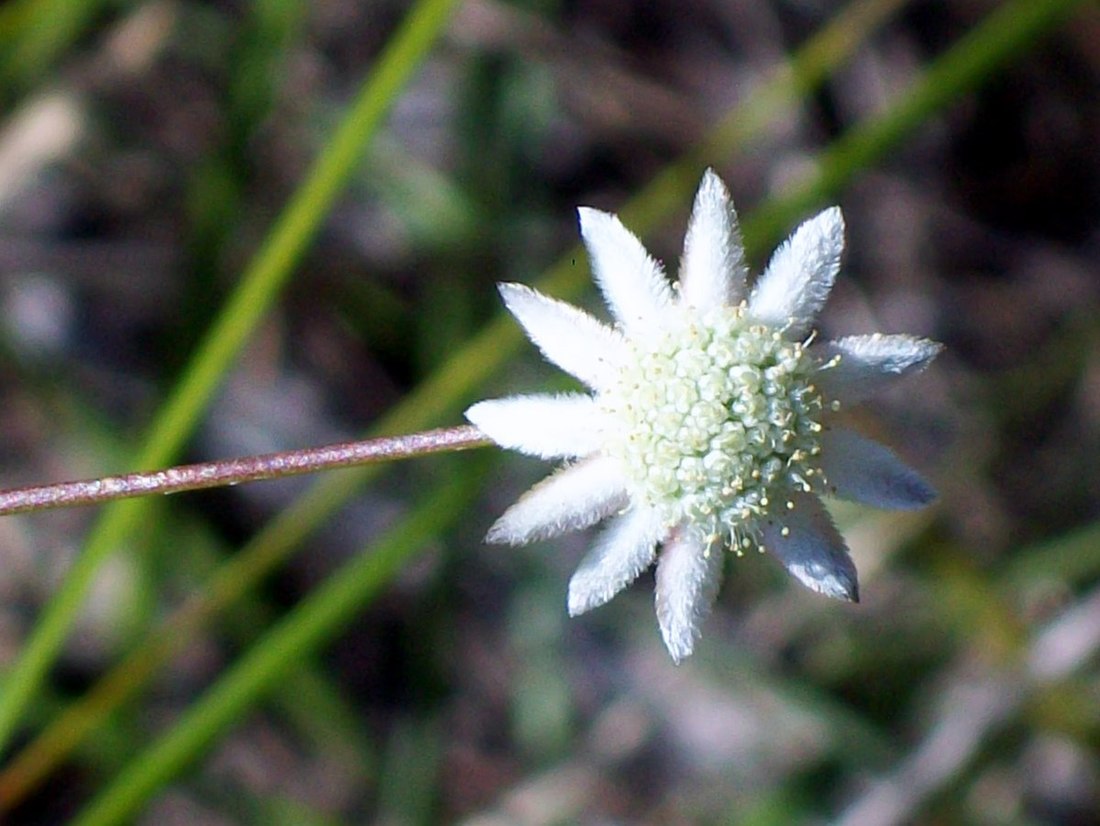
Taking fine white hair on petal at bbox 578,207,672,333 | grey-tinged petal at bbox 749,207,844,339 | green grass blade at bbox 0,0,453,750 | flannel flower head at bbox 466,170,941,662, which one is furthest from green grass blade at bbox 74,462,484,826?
grey-tinged petal at bbox 749,207,844,339

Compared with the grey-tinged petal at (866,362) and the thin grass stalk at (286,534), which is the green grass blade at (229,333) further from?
the grey-tinged petal at (866,362)

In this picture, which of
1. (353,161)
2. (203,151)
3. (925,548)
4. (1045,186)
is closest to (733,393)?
(353,161)

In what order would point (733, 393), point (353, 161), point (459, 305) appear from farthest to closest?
point (459, 305)
point (353, 161)
point (733, 393)

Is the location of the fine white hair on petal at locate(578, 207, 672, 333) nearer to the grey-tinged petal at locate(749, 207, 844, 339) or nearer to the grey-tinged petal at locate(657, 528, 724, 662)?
the grey-tinged petal at locate(749, 207, 844, 339)

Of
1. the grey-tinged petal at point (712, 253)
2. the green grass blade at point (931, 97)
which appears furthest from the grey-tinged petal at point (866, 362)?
the green grass blade at point (931, 97)

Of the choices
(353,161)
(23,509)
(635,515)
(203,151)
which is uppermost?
(203,151)

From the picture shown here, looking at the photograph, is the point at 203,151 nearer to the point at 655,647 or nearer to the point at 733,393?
the point at 655,647

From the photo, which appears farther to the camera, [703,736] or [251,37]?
[703,736]
